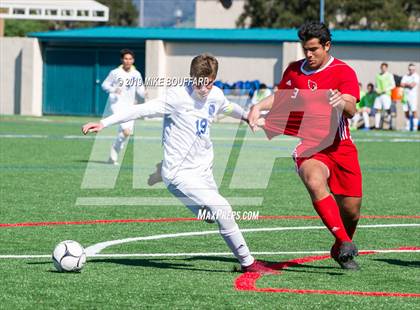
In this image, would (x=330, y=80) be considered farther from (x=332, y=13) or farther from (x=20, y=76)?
(x=332, y=13)

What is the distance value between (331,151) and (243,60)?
1421 inches

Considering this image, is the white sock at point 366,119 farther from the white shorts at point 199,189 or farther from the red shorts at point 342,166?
the white shorts at point 199,189

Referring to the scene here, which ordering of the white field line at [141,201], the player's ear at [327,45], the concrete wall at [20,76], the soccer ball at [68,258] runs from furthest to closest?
the concrete wall at [20,76]
the white field line at [141,201]
the player's ear at [327,45]
the soccer ball at [68,258]

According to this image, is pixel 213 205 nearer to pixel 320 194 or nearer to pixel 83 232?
pixel 320 194

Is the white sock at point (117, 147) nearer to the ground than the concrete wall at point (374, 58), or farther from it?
nearer to the ground

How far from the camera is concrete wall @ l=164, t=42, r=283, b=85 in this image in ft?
149

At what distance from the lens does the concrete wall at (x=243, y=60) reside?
149 ft

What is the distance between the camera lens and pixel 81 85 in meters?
48.3

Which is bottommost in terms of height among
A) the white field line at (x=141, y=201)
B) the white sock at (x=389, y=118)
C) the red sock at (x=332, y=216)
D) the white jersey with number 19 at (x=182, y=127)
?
the white sock at (x=389, y=118)

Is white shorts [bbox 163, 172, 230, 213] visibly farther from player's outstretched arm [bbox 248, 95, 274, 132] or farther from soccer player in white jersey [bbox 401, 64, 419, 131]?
soccer player in white jersey [bbox 401, 64, 419, 131]

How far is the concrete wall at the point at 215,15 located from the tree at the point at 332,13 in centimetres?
1215

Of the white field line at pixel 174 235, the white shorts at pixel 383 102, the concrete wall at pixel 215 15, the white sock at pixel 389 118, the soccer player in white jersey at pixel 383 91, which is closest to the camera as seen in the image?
the white field line at pixel 174 235

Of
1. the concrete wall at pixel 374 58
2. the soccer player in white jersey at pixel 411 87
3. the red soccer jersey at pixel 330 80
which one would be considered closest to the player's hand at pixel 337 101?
the red soccer jersey at pixel 330 80

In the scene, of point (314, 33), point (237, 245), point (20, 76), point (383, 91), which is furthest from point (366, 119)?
point (237, 245)
